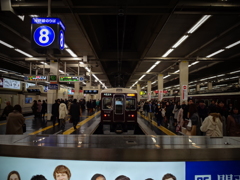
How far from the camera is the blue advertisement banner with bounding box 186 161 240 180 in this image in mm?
1652

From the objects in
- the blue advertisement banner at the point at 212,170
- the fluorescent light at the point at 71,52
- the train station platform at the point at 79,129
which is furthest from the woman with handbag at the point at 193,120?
the fluorescent light at the point at 71,52

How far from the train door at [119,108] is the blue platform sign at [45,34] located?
6.10 meters

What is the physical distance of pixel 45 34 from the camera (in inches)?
236

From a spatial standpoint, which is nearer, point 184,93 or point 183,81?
point 184,93

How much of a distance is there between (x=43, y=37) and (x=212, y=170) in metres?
6.05

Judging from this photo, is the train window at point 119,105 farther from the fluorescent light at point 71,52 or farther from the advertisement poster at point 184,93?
the advertisement poster at point 184,93

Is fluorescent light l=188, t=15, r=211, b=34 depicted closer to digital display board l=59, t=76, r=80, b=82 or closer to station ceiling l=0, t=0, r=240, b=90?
station ceiling l=0, t=0, r=240, b=90

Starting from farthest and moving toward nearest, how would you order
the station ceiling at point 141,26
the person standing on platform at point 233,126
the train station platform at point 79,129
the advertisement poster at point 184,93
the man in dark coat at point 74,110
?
the advertisement poster at point 184,93
the man in dark coat at point 74,110
the train station platform at point 79,129
the station ceiling at point 141,26
the person standing on platform at point 233,126

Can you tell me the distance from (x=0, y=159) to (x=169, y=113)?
11.6 m

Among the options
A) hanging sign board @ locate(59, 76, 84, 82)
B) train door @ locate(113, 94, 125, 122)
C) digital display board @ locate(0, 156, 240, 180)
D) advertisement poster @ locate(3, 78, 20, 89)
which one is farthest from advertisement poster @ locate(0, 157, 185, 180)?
advertisement poster @ locate(3, 78, 20, 89)

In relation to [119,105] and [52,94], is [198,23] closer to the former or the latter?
[119,105]

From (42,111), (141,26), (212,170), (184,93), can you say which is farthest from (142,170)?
(42,111)

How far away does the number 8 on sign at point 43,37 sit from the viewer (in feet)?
19.5

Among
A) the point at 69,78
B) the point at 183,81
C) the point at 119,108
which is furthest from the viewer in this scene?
the point at 183,81
